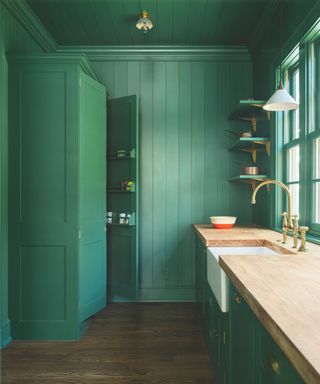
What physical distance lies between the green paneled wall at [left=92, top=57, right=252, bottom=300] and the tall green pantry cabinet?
1084 mm

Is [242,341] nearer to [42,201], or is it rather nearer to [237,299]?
[237,299]

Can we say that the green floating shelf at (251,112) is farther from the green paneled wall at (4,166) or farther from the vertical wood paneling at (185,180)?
the green paneled wall at (4,166)

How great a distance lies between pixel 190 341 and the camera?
102 inches

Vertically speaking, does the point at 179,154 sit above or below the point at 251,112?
below

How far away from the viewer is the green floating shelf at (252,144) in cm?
292

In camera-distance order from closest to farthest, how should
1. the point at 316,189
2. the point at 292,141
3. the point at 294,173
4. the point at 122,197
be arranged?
the point at 316,189, the point at 292,141, the point at 294,173, the point at 122,197

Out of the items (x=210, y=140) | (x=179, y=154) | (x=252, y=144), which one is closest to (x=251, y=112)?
(x=252, y=144)

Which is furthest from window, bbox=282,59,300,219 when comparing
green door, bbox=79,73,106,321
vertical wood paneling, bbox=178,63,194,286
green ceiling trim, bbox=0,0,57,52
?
green ceiling trim, bbox=0,0,57,52

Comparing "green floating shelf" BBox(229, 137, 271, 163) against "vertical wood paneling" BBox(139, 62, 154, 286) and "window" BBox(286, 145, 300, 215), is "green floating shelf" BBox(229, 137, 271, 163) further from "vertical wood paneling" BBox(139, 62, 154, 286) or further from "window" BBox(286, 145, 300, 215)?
"vertical wood paneling" BBox(139, 62, 154, 286)

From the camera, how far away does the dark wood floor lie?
2.09m

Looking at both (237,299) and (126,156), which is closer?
(237,299)

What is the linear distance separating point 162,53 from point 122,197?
1761 millimetres

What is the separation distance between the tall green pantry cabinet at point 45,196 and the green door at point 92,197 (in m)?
0.10

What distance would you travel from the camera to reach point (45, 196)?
8.72 ft
